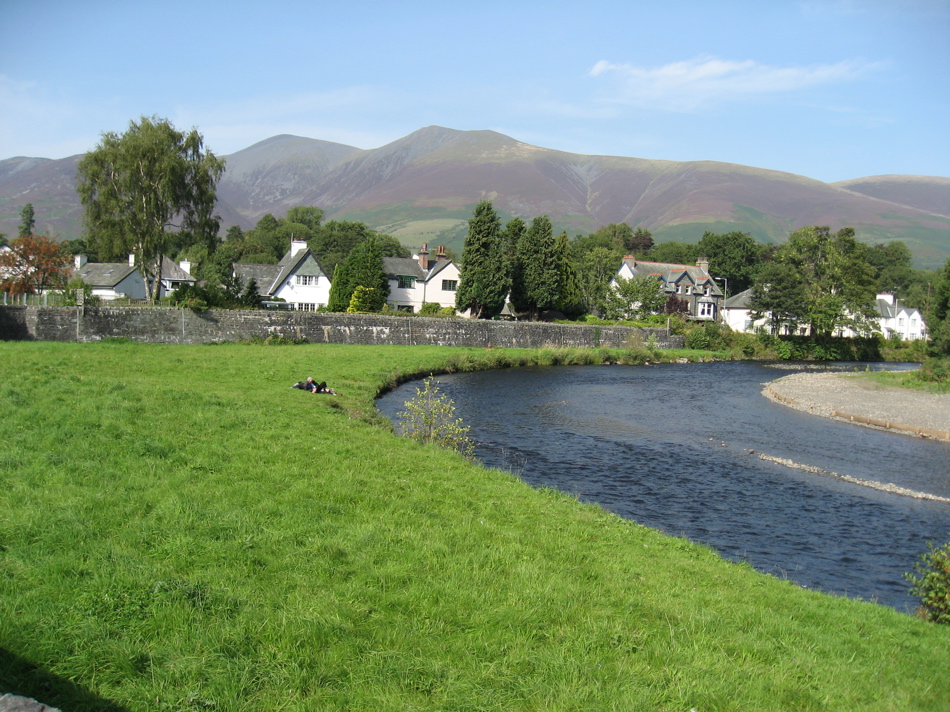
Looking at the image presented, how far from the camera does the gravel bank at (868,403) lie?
31.0 meters

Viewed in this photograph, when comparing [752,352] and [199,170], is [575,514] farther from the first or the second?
[752,352]

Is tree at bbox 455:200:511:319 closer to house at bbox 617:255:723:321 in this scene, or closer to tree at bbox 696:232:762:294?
house at bbox 617:255:723:321

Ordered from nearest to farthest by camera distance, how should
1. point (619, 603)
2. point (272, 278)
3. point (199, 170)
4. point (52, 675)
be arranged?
point (52, 675) < point (619, 603) < point (199, 170) < point (272, 278)

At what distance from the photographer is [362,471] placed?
12828mm

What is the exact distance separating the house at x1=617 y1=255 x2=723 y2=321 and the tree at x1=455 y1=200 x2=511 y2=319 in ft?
105

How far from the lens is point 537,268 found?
244 feet

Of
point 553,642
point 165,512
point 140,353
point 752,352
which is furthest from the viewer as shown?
point 752,352

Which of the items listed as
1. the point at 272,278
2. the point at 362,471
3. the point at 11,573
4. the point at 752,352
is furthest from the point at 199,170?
the point at 752,352

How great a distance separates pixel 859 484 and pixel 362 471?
15473mm

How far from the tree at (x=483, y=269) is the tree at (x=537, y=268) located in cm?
330

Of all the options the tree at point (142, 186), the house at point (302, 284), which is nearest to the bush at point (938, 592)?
the tree at point (142, 186)

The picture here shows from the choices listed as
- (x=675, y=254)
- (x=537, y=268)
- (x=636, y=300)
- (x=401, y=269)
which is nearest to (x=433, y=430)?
(x=537, y=268)

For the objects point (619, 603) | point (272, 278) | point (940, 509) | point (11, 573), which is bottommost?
point (940, 509)

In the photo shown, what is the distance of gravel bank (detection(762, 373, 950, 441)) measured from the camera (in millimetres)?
30953
